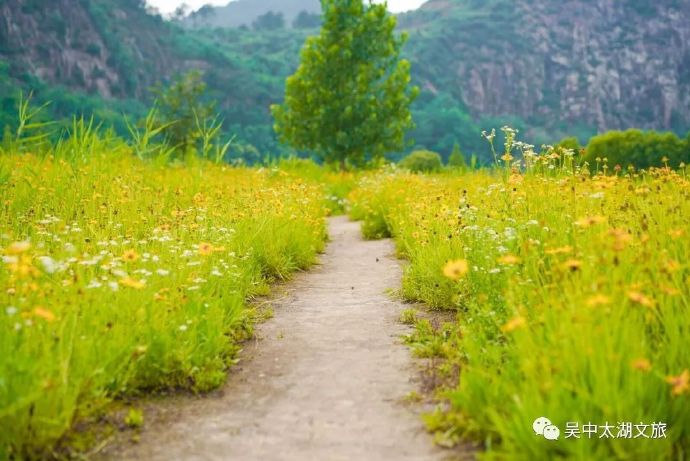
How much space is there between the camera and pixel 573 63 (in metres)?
154

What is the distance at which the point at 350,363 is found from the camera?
395cm

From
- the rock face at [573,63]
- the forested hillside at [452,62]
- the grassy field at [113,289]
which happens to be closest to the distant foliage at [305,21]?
the forested hillside at [452,62]

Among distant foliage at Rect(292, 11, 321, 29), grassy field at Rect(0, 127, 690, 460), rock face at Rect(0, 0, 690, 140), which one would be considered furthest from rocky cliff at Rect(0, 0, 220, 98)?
grassy field at Rect(0, 127, 690, 460)

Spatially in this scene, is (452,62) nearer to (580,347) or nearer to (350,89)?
(350,89)

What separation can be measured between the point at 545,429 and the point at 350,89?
22.2 meters

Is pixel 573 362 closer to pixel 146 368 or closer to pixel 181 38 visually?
pixel 146 368

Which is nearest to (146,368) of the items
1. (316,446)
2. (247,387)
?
(247,387)

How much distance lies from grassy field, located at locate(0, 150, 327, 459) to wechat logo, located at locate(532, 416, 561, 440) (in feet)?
6.15

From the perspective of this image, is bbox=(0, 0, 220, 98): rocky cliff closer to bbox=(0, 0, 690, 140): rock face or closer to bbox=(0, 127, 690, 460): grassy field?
bbox=(0, 0, 690, 140): rock face

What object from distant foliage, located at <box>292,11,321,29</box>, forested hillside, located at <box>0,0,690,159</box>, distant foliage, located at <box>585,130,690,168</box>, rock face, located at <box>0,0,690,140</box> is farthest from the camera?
distant foliage, located at <box>292,11,321,29</box>

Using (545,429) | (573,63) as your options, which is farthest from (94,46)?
(573,63)

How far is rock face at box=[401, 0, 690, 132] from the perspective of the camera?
142 m

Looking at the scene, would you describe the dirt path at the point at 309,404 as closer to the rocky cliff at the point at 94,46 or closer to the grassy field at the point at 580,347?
the grassy field at the point at 580,347

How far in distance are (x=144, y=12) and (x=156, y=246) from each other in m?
111
